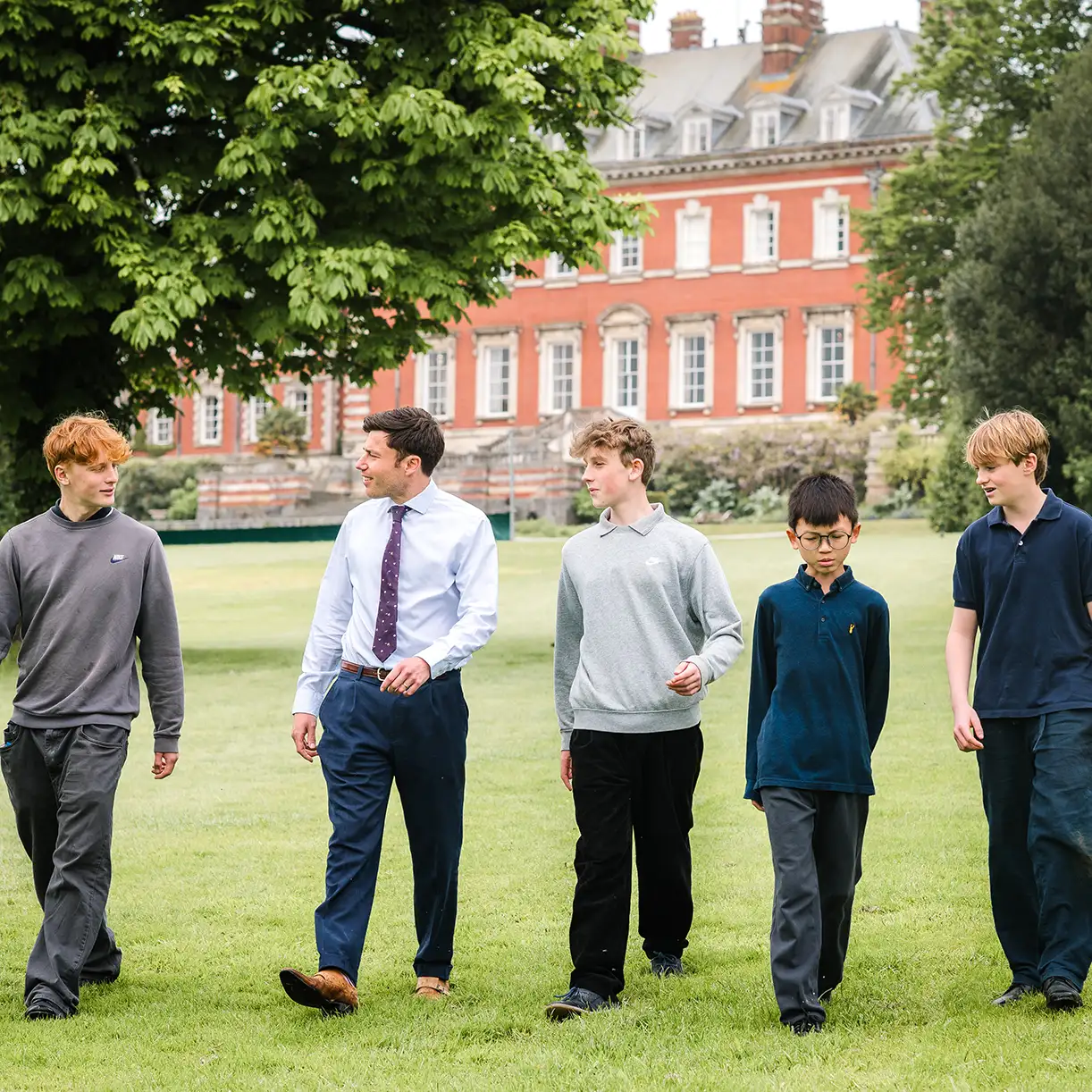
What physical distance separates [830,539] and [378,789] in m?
1.71

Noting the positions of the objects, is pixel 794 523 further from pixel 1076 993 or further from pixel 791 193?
pixel 791 193

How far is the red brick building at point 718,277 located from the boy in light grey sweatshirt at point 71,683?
157 ft

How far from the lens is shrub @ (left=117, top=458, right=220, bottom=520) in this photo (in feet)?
181

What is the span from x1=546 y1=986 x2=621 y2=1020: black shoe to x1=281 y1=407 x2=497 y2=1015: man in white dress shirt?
0.54 m

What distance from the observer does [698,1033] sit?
5652mm

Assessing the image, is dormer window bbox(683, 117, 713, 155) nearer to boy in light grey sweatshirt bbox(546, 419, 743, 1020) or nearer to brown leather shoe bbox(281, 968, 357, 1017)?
boy in light grey sweatshirt bbox(546, 419, 743, 1020)

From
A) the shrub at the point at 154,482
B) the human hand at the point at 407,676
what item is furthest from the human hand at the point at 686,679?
the shrub at the point at 154,482

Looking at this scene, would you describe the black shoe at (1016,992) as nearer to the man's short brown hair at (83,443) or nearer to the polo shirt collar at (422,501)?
the polo shirt collar at (422,501)

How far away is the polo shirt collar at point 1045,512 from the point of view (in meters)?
5.91

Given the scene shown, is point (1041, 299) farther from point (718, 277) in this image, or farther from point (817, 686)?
point (718, 277)

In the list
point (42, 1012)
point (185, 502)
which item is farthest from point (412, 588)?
point (185, 502)

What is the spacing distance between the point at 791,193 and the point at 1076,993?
2002 inches

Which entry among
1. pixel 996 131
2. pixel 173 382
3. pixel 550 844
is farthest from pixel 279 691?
pixel 996 131

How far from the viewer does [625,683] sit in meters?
6.05
